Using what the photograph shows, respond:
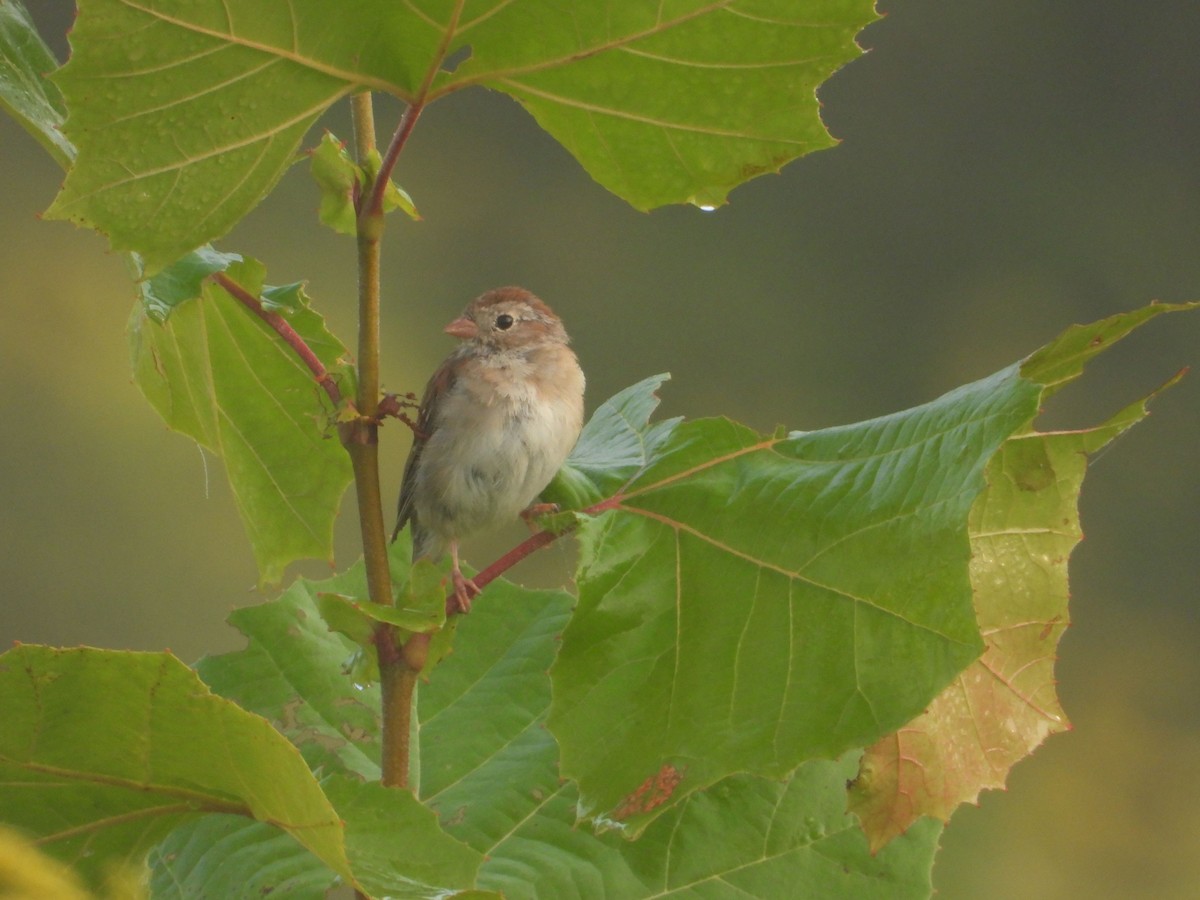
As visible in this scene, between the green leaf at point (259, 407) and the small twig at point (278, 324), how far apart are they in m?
0.04

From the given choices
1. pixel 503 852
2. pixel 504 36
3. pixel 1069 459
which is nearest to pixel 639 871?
pixel 503 852

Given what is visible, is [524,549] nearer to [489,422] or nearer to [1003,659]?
[1003,659]

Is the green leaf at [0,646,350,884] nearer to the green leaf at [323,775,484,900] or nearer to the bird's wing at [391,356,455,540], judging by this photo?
the green leaf at [323,775,484,900]

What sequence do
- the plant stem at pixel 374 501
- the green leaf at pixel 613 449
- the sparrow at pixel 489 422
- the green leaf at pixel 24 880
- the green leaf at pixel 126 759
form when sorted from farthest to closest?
1. the sparrow at pixel 489 422
2. the green leaf at pixel 613 449
3. the plant stem at pixel 374 501
4. the green leaf at pixel 126 759
5. the green leaf at pixel 24 880

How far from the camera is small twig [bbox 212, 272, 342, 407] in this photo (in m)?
0.59

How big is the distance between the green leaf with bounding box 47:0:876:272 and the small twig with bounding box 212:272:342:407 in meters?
0.07

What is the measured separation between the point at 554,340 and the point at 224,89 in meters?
0.72

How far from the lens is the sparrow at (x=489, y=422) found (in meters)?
1.08

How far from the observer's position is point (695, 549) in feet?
1.99

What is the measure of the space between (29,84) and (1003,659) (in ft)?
1.71

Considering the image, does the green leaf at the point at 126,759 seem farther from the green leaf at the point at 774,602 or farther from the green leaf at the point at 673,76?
the green leaf at the point at 673,76

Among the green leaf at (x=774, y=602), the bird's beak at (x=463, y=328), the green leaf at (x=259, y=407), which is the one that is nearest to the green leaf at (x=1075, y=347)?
the green leaf at (x=774, y=602)

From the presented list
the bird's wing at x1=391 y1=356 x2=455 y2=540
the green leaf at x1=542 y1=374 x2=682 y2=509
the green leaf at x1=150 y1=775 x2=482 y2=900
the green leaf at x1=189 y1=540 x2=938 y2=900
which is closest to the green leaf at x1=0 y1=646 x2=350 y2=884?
the green leaf at x1=150 y1=775 x2=482 y2=900

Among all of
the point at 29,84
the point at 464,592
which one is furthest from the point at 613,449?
the point at 29,84
